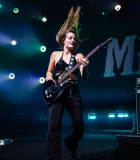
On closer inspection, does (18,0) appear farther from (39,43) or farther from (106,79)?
(106,79)

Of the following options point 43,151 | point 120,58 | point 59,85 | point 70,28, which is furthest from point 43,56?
point 59,85

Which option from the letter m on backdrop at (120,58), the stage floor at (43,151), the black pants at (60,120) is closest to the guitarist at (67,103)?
the black pants at (60,120)

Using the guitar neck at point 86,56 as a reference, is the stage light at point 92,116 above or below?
below

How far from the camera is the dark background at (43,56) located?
7391 millimetres

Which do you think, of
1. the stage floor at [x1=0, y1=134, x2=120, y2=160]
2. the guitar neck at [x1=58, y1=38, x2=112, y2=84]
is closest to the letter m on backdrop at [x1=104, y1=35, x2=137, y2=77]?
the stage floor at [x1=0, y1=134, x2=120, y2=160]

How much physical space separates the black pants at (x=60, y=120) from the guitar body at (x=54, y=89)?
2.3 inches

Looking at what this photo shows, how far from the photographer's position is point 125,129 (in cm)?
689

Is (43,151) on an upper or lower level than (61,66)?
lower

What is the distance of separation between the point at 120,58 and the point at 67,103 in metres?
5.86

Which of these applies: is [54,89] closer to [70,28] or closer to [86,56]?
[86,56]

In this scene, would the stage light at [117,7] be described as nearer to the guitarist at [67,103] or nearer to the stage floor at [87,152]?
the guitarist at [67,103]

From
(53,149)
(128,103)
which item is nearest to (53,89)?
(53,149)

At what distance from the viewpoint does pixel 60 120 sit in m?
2.51

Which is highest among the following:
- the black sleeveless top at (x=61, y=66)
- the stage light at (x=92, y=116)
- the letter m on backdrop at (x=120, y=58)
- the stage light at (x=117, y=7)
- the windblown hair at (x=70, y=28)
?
the stage light at (x=117, y=7)
